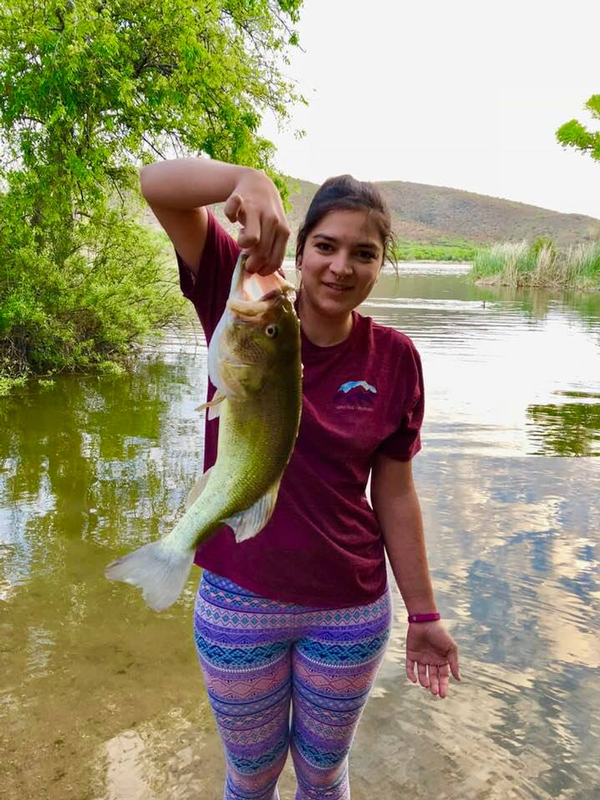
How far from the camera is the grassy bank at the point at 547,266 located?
32.2 metres

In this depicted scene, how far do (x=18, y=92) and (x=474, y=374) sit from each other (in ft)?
26.7

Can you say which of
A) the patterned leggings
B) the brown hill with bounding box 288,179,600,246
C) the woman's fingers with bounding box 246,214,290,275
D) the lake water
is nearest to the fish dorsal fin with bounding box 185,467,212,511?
the patterned leggings

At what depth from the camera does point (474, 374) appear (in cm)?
1155

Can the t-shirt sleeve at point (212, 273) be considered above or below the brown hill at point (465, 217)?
below

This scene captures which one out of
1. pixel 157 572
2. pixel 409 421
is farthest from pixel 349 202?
pixel 157 572

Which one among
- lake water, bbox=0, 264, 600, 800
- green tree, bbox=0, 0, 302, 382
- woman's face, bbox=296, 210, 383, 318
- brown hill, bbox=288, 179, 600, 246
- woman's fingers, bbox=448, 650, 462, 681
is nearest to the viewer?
woman's face, bbox=296, 210, 383, 318

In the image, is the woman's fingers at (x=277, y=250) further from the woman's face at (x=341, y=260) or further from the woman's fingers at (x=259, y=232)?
the woman's face at (x=341, y=260)

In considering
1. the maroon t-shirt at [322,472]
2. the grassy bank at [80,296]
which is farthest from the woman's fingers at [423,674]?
the grassy bank at [80,296]

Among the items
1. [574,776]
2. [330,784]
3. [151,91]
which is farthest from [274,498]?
[151,91]

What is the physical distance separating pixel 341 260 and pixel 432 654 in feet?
4.23

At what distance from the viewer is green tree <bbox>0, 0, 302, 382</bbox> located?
8523 mm

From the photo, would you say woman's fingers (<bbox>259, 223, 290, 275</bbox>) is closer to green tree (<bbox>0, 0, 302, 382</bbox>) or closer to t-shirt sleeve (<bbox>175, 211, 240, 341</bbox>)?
t-shirt sleeve (<bbox>175, 211, 240, 341</bbox>)

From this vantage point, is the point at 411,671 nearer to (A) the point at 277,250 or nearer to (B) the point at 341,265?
(B) the point at 341,265

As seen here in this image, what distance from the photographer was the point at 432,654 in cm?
214
